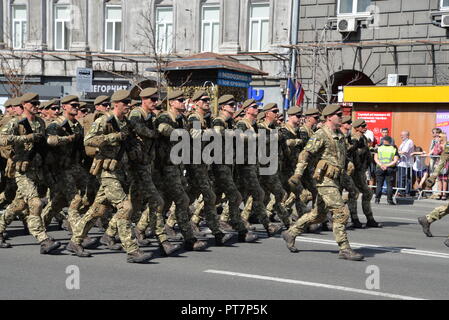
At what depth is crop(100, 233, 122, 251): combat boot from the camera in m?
9.44

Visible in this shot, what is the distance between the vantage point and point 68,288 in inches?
279

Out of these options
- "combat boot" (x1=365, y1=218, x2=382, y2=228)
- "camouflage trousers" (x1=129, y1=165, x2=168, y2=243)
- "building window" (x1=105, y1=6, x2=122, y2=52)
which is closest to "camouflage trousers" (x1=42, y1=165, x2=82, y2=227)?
"camouflage trousers" (x1=129, y1=165, x2=168, y2=243)

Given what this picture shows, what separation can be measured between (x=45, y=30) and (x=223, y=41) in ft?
28.0

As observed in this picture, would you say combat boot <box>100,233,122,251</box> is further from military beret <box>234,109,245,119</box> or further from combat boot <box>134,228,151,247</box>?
military beret <box>234,109,245,119</box>

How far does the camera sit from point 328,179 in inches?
358

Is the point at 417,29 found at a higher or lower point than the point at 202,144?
higher

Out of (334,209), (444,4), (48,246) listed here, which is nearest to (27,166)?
(48,246)

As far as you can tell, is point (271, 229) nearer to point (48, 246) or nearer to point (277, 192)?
point (277, 192)

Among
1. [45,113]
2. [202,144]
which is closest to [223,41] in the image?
[45,113]

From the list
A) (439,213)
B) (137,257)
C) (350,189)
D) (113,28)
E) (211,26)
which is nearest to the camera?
(137,257)

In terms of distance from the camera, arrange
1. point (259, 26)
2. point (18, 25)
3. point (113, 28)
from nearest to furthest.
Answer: point (259, 26) → point (113, 28) → point (18, 25)

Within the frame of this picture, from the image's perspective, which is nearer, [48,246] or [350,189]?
[48,246]

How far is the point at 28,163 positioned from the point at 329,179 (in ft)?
12.9
